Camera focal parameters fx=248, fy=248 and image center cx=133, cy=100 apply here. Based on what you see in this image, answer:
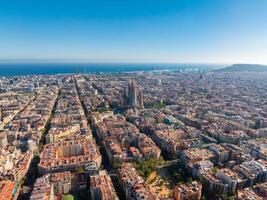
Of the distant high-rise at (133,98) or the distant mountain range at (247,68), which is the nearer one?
the distant high-rise at (133,98)

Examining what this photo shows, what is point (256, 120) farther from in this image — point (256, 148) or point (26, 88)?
point (26, 88)

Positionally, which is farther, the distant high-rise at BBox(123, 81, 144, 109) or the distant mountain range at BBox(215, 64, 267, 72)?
the distant mountain range at BBox(215, 64, 267, 72)

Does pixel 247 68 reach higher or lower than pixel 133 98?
higher

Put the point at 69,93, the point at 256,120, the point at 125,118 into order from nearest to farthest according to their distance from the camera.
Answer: the point at 256,120
the point at 125,118
the point at 69,93

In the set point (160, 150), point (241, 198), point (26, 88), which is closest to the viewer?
point (241, 198)

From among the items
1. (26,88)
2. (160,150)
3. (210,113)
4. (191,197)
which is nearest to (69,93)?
(26,88)

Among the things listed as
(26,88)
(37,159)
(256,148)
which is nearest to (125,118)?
(37,159)

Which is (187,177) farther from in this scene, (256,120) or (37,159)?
(256,120)

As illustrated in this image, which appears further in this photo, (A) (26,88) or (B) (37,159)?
(A) (26,88)

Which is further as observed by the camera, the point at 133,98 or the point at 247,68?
the point at 247,68
